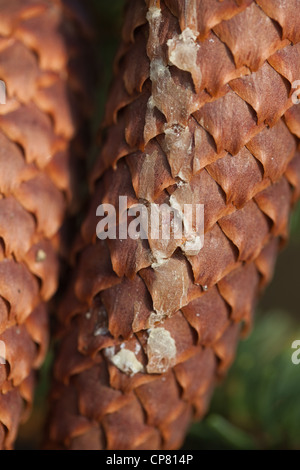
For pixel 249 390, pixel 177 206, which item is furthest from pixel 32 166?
pixel 249 390

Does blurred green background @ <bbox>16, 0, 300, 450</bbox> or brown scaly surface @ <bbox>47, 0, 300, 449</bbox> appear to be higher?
brown scaly surface @ <bbox>47, 0, 300, 449</bbox>

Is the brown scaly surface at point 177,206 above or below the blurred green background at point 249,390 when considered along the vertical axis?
above

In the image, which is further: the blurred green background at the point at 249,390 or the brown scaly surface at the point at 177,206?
the blurred green background at the point at 249,390

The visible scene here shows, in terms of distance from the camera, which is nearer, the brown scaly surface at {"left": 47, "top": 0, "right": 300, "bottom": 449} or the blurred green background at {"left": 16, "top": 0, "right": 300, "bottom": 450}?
the brown scaly surface at {"left": 47, "top": 0, "right": 300, "bottom": 449}

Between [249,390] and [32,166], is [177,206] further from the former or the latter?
[249,390]
